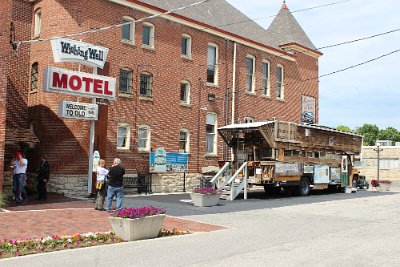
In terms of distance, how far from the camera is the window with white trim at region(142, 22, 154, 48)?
24.6m

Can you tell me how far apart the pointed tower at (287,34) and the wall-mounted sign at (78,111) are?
17.6 metres

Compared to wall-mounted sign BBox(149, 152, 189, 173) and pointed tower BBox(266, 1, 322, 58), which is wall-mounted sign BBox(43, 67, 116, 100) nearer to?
wall-mounted sign BBox(149, 152, 189, 173)

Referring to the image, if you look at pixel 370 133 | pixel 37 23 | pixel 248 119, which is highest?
pixel 370 133

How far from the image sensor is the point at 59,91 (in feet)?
60.0

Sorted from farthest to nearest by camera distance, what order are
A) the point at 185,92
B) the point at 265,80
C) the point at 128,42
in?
the point at 265,80 < the point at 185,92 < the point at 128,42

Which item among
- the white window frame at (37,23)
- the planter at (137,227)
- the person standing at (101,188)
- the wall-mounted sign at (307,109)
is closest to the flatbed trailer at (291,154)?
the person standing at (101,188)

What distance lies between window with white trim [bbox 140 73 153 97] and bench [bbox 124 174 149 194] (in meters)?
4.38

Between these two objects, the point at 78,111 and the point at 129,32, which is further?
the point at 129,32

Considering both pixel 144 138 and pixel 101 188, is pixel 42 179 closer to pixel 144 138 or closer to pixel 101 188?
pixel 101 188

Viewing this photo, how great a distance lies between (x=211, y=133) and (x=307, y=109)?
441 inches

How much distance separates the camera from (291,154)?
74.6 ft

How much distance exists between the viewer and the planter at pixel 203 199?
17375 millimetres

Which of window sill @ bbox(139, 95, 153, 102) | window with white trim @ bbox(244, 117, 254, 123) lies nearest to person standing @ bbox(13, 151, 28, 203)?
window sill @ bbox(139, 95, 153, 102)

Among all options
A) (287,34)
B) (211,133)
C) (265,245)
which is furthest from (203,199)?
(287,34)
